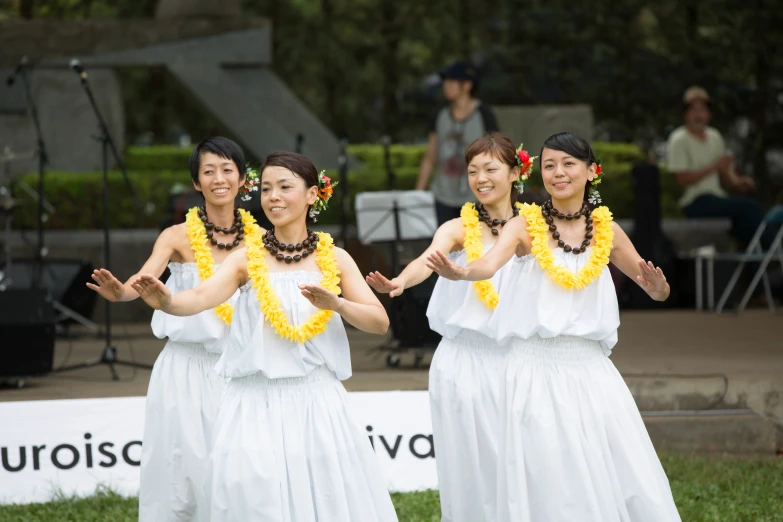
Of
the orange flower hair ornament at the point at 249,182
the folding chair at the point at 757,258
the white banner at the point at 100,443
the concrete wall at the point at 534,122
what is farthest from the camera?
the concrete wall at the point at 534,122

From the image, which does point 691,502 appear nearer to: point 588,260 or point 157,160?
point 588,260

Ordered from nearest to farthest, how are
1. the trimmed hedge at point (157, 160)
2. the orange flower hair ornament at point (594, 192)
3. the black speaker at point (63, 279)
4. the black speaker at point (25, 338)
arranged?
the orange flower hair ornament at point (594, 192)
the black speaker at point (25, 338)
the black speaker at point (63, 279)
the trimmed hedge at point (157, 160)

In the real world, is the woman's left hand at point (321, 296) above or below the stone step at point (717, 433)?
above

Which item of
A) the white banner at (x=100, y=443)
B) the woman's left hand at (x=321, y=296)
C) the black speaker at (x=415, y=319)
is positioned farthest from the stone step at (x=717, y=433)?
the woman's left hand at (x=321, y=296)

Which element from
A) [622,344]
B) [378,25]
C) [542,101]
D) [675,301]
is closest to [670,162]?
[675,301]

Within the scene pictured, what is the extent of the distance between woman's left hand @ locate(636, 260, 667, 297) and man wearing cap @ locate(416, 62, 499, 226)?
341 centimetres

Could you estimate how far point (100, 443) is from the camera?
6.01 metres

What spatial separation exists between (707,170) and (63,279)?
18.7 ft

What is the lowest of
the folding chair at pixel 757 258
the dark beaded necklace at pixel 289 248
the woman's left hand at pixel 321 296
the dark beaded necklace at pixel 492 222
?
the folding chair at pixel 757 258

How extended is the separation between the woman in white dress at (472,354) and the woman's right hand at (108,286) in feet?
3.96

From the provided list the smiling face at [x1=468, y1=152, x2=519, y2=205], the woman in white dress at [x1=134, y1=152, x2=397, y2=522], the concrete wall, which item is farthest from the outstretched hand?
the concrete wall

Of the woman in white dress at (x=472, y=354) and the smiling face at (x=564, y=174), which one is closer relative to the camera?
the smiling face at (x=564, y=174)

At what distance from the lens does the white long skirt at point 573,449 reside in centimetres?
432

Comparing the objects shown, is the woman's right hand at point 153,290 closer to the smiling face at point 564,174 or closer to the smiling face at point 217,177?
the smiling face at point 217,177
